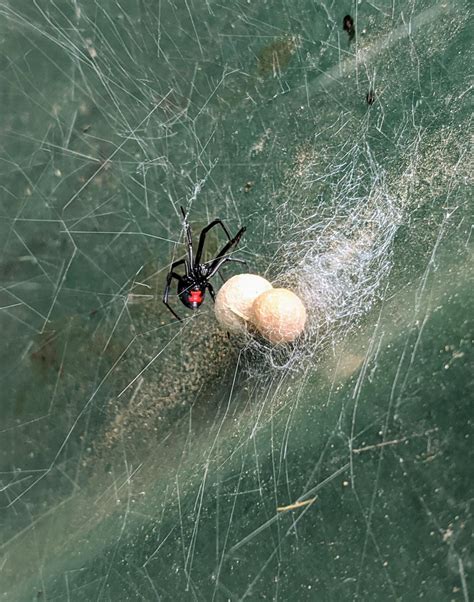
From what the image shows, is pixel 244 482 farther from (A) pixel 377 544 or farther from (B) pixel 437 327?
(B) pixel 437 327

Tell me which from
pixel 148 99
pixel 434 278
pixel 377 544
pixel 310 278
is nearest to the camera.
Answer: pixel 377 544

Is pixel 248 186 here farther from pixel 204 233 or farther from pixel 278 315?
pixel 278 315

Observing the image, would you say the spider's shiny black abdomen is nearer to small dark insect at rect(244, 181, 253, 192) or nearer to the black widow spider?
the black widow spider

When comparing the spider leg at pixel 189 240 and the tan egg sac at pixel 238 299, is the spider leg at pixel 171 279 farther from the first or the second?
the tan egg sac at pixel 238 299

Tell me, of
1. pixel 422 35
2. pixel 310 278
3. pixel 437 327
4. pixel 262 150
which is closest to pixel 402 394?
pixel 437 327

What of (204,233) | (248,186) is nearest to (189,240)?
(204,233)

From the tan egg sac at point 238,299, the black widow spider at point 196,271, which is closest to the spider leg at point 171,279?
the black widow spider at point 196,271

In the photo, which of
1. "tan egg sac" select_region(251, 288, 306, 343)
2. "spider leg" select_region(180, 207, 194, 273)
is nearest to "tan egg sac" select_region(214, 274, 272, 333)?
"tan egg sac" select_region(251, 288, 306, 343)
